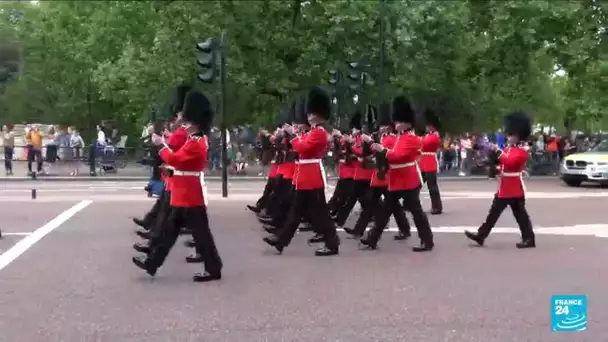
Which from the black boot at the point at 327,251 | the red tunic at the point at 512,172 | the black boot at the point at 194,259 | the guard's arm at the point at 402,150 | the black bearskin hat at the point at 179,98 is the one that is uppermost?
the black bearskin hat at the point at 179,98

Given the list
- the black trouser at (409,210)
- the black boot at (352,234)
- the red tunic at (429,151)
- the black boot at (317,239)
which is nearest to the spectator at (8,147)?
the red tunic at (429,151)

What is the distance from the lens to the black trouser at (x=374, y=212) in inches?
437

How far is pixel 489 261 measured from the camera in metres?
9.78

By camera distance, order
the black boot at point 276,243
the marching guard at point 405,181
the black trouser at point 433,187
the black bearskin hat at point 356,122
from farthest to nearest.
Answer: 1. the black trouser at point 433,187
2. the black bearskin hat at point 356,122
3. the marching guard at point 405,181
4. the black boot at point 276,243

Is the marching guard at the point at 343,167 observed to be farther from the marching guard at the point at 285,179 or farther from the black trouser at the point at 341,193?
the marching guard at the point at 285,179

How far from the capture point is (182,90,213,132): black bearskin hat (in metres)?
8.54

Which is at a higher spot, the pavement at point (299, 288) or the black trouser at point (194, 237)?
the black trouser at point (194, 237)

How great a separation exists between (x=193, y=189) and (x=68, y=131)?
69.5ft

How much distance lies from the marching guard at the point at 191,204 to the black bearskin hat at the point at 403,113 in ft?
9.41

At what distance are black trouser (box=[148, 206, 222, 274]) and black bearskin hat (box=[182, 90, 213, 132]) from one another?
808 mm

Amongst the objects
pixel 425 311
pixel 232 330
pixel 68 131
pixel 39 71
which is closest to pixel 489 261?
pixel 425 311

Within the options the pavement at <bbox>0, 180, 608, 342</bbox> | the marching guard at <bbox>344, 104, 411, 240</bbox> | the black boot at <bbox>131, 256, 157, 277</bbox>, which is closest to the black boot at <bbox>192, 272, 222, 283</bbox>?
the pavement at <bbox>0, 180, 608, 342</bbox>

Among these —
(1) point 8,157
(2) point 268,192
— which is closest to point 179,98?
(2) point 268,192

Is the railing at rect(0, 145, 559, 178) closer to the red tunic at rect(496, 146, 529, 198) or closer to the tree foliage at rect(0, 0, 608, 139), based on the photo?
the tree foliage at rect(0, 0, 608, 139)
